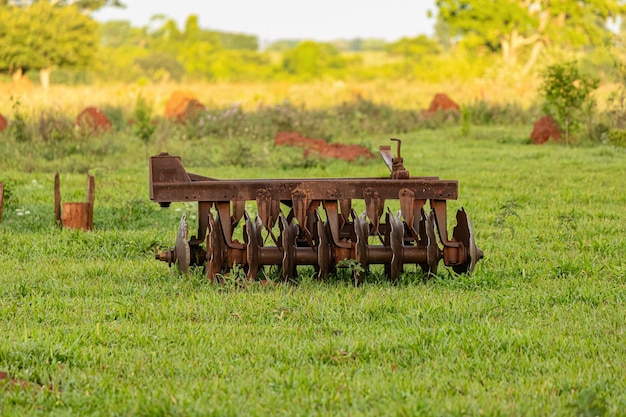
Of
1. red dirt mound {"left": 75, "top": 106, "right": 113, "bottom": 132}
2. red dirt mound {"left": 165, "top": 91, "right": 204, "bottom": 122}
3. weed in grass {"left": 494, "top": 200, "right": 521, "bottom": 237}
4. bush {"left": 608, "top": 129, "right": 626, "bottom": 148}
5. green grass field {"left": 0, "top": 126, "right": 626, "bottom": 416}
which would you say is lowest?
green grass field {"left": 0, "top": 126, "right": 626, "bottom": 416}

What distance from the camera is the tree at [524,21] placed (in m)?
48.7

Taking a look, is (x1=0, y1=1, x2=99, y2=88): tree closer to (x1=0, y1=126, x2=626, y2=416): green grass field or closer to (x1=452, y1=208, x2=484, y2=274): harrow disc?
(x1=0, y1=126, x2=626, y2=416): green grass field

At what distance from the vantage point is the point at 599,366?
4.55 m

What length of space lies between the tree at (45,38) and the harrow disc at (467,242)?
41.8 meters

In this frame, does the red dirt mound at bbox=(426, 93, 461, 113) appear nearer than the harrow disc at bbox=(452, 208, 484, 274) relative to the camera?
No

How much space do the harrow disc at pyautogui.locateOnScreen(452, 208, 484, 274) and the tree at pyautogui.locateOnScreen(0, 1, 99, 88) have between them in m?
41.8

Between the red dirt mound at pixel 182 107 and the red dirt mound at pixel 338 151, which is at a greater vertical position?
the red dirt mound at pixel 182 107

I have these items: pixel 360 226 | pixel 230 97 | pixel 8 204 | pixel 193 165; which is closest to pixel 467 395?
pixel 360 226

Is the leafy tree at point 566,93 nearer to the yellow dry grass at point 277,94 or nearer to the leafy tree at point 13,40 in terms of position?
the yellow dry grass at point 277,94

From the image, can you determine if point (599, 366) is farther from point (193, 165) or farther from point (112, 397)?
point (193, 165)

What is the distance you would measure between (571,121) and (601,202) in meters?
8.28

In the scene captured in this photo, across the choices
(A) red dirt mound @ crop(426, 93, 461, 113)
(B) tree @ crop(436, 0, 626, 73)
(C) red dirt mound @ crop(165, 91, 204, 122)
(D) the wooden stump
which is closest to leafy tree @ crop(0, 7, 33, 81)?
(B) tree @ crop(436, 0, 626, 73)

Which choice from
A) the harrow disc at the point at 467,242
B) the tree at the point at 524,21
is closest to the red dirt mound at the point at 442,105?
the harrow disc at the point at 467,242

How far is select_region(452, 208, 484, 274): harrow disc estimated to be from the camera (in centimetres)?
654
